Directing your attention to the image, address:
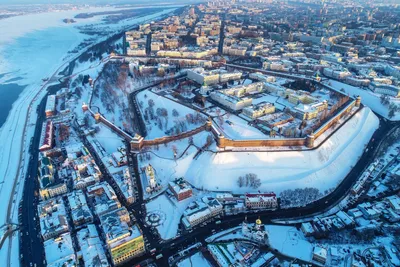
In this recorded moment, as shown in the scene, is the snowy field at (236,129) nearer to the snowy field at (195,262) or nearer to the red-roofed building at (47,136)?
the snowy field at (195,262)

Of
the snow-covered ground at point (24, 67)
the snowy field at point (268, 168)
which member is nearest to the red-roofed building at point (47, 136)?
the snow-covered ground at point (24, 67)

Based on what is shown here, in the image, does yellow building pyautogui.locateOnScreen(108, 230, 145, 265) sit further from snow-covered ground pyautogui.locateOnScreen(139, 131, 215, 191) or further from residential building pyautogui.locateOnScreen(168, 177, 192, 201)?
snow-covered ground pyautogui.locateOnScreen(139, 131, 215, 191)

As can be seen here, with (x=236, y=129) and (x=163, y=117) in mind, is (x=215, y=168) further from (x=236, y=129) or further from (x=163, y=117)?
(x=163, y=117)

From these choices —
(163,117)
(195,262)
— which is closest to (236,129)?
(163,117)

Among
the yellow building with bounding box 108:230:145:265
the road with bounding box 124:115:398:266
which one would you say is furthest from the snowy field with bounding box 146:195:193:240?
the yellow building with bounding box 108:230:145:265

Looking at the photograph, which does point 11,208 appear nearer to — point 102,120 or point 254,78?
point 102,120

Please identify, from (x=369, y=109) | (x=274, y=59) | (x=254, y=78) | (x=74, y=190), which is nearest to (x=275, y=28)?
(x=274, y=59)
